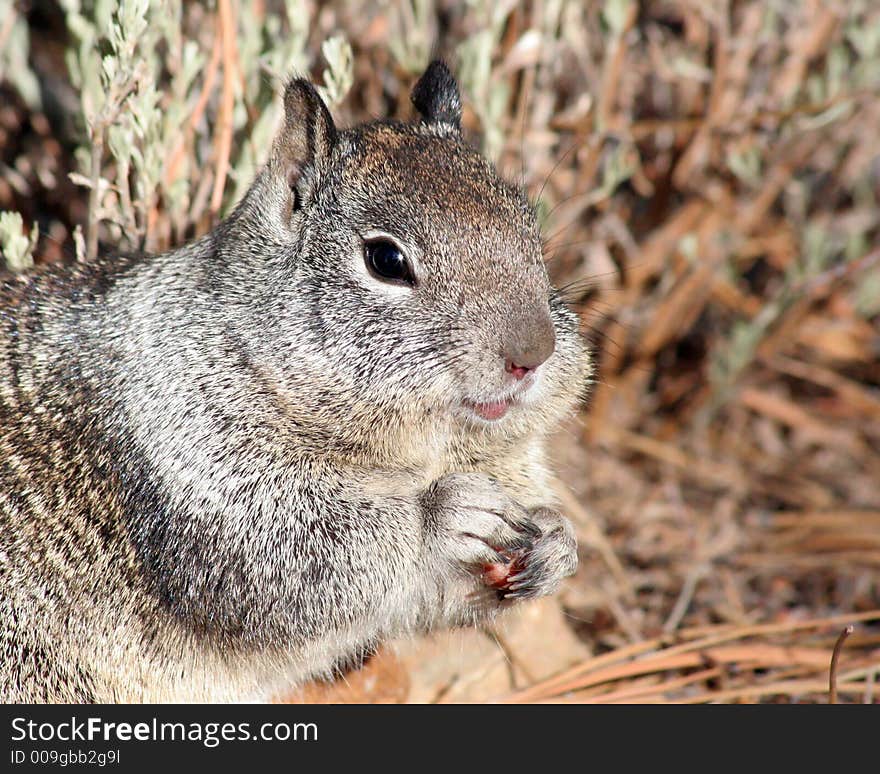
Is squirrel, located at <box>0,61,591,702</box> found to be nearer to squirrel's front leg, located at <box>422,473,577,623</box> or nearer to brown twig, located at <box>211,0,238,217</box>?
squirrel's front leg, located at <box>422,473,577,623</box>

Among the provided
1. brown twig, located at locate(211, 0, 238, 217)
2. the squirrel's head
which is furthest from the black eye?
brown twig, located at locate(211, 0, 238, 217)

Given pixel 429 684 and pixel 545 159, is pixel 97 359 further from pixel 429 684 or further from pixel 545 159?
pixel 545 159

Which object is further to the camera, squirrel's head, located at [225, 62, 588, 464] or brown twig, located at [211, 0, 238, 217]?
brown twig, located at [211, 0, 238, 217]

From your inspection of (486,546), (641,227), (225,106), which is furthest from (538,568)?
(641,227)

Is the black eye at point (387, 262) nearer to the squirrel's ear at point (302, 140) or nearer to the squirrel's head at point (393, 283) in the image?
the squirrel's head at point (393, 283)

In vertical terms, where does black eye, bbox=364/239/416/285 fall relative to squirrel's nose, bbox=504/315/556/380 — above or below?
above

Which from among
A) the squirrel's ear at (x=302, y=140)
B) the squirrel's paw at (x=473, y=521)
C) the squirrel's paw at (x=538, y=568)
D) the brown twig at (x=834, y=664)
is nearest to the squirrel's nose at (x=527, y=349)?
the squirrel's paw at (x=473, y=521)

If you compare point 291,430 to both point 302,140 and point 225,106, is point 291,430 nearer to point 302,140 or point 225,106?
point 302,140
